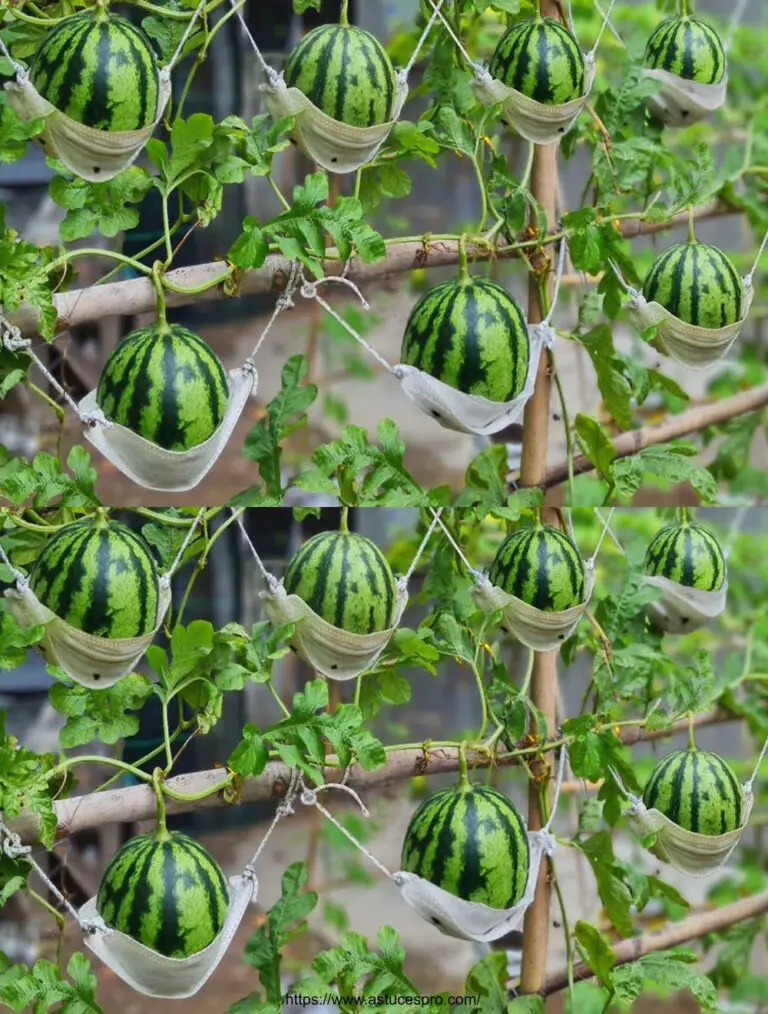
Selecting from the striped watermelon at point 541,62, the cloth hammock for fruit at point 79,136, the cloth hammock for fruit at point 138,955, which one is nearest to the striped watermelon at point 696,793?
the cloth hammock for fruit at point 138,955

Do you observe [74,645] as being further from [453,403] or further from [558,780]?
[558,780]

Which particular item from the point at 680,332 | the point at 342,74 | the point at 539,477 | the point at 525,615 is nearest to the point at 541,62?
the point at 342,74

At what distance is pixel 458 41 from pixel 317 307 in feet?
2.51

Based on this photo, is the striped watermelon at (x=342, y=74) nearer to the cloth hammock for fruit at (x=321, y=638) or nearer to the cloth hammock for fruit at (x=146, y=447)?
the cloth hammock for fruit at (x=146, y=447)

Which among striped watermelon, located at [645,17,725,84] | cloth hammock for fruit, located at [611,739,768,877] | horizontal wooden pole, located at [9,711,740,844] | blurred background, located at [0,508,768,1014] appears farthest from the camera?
blurred background, located at [0,508,768,1014]

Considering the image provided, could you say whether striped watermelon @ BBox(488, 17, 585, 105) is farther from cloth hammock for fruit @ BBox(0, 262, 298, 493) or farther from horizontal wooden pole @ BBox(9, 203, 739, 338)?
cloth hammock for fruit @ BBox(0, 262, 298, 493)

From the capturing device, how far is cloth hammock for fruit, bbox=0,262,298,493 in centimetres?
161

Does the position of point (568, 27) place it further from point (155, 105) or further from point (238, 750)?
point (238, 750)

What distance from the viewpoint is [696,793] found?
196cm

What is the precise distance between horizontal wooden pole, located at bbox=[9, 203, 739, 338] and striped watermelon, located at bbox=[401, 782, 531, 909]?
0.61 metres

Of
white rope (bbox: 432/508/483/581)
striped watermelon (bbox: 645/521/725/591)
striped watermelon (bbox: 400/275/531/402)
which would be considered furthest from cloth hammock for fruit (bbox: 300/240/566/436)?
striped watermelon (bbox: 645/521/725/591)

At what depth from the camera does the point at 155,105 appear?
Result: 64.7 inches

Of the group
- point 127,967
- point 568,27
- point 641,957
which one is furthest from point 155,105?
point 641,957

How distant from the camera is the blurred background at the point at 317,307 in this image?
2.26m
